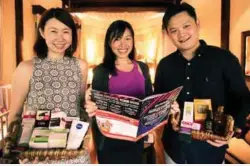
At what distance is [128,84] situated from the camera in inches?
50.9

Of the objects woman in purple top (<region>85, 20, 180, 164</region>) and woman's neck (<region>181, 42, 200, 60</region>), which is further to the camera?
woman in purple top (<region>85, 20, 180, 164</region>)

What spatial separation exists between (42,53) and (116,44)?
0.38 metres

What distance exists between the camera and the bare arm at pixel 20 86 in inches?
41.9

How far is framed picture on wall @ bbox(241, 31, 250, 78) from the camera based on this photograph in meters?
2.55

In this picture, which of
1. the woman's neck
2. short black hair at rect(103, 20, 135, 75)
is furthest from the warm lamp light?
the woman's neck

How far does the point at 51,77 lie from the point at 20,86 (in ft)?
0.44

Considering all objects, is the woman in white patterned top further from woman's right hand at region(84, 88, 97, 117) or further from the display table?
the display table

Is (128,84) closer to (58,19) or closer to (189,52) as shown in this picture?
(189,52)

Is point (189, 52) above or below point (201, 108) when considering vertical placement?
above

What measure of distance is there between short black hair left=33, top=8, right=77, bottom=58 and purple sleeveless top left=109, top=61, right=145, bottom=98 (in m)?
0.26

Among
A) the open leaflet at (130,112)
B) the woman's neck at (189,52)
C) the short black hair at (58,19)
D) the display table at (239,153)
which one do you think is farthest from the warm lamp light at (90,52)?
the open leaflet at (130,112)

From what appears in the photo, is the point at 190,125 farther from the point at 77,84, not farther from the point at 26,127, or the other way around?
the point at 26,127

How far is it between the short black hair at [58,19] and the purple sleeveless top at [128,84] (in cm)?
26

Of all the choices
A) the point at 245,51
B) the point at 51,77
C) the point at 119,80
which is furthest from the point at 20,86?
the point at 245,51
